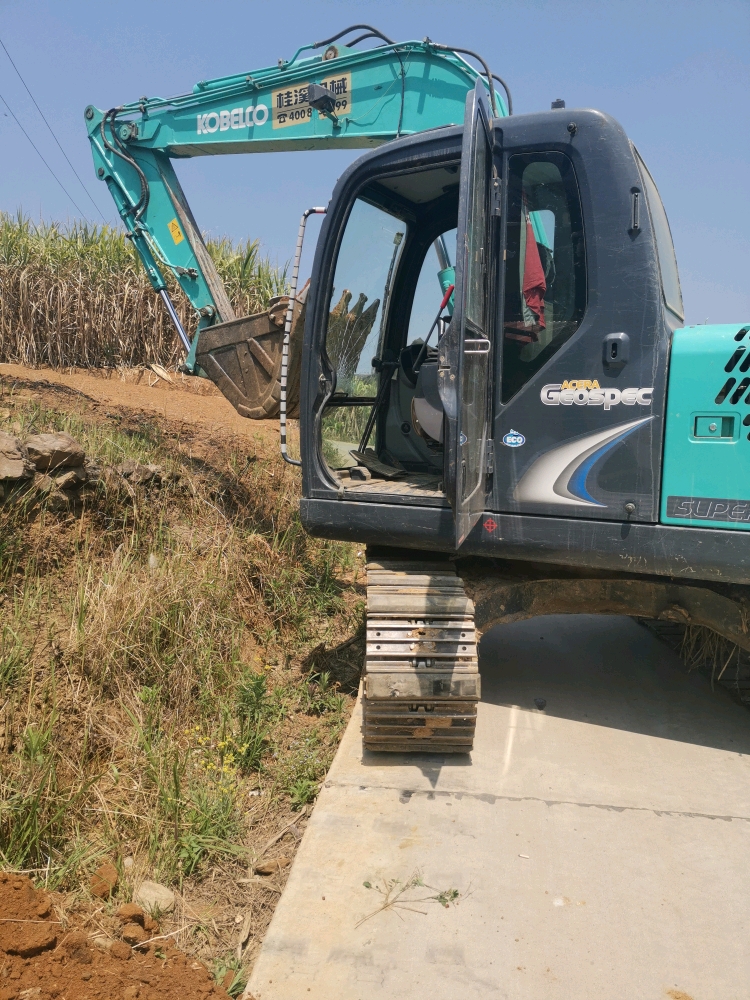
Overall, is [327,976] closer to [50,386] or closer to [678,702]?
[678,702]

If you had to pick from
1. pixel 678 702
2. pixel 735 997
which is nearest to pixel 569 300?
pixel 678 702

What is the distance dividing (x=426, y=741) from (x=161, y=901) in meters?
1.30

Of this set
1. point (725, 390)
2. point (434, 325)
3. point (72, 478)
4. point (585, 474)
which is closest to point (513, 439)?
point (585, 474)

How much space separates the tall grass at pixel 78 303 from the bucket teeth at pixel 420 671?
891cm

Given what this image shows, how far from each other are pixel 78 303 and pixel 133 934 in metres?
10.2

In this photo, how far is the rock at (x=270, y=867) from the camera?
3.11 metres

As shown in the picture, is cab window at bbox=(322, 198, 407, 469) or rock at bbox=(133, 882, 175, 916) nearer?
rock at bbox=(133, 882, 175, 916)

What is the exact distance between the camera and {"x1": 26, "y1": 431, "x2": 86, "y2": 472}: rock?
4738mm

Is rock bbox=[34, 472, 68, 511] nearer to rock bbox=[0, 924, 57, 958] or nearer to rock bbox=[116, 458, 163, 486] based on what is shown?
rock bbox=[116, 458, 163, 486]


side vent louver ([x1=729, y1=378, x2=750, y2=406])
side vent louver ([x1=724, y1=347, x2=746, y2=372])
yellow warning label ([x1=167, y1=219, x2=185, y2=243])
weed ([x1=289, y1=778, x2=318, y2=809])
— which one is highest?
yellow warning label ([x1=167, y1=219, x2=185, y2=243])

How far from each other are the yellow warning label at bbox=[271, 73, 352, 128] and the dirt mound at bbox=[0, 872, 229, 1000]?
4417 millimetres

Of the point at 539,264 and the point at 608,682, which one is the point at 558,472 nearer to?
the point at 539,264

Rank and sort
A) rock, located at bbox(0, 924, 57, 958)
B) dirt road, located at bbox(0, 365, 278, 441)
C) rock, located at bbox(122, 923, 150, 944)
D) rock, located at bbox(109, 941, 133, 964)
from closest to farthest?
rock, located at bbox(0, 924, 57, 958)
rock, located at bbox(109, 941, 133, 964)
rock, located at bbox(122, 923, 150, 944)
dirt road, located at bbox(0, 365, 278, 441)

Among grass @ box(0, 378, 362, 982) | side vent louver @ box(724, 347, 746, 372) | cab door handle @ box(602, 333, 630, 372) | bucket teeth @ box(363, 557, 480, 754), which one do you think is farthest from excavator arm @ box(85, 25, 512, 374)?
bucket teeth @ box(363, 557, 480, 754)
